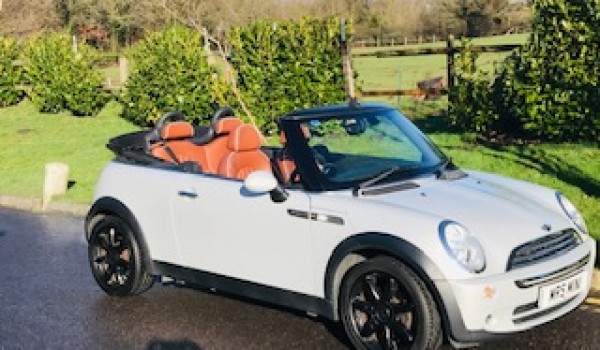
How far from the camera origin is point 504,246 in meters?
4.54

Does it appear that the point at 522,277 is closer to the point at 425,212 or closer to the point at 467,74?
the point at 425,212

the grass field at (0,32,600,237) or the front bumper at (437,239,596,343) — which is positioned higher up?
the front bumper at (437,239,596,343)

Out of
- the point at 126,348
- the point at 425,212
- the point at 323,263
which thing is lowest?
the point at 126,348

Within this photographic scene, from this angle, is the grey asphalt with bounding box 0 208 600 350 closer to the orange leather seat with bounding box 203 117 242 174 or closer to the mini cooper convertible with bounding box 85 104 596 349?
the mini cooper convertible with bounding box 85 104 596 349

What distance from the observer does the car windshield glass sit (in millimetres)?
5441

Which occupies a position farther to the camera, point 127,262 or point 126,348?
point 127,262

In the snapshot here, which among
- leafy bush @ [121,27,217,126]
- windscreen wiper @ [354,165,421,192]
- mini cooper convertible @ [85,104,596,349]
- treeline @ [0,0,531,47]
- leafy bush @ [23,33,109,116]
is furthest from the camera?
treeline @ [0,0,531,47]

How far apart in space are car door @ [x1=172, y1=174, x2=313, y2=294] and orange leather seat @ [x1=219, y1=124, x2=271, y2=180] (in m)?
0.54

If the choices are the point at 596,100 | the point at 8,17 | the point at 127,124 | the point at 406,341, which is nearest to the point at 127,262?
the point at 406,341

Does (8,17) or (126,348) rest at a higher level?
(8,17)

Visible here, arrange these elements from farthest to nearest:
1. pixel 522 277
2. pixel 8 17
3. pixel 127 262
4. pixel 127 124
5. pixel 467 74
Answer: pixel 8 17
pixel 127 124
pixel 467 74
pixel 127 262
pixel 522 277

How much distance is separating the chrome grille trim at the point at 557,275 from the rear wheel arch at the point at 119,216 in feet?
9.81

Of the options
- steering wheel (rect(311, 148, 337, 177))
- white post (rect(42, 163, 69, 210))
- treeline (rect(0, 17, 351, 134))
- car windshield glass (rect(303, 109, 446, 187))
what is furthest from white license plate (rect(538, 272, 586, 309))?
treeline (rect(0, 17, 351, 134))

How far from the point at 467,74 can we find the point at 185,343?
7.93 metres
